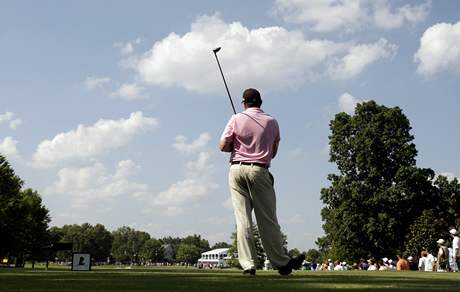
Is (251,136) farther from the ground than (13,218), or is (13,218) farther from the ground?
(13,218)

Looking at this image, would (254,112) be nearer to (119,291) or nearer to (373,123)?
(119,291)

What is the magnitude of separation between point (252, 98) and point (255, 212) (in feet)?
5.81

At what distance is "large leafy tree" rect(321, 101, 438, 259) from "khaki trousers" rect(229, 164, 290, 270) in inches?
2063

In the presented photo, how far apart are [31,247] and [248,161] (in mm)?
78545

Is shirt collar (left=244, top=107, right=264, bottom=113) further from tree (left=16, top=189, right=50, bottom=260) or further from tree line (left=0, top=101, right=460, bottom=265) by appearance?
tree (left=16, top=189, right=50, bottom=260)

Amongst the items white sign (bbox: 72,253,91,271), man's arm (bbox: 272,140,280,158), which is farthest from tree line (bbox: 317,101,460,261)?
man's arm (bbox: 272,140,280,158)

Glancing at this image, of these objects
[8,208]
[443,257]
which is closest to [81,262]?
[443,257]

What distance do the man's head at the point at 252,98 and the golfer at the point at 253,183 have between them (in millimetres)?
140

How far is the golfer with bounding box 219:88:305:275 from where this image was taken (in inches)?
363

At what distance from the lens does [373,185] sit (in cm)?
6353

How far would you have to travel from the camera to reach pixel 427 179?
65.4 metres

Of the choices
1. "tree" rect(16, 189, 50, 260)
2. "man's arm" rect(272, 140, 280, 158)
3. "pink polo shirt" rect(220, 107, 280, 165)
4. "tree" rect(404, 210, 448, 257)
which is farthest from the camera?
"tree" rect(16, 189, 50, 260)

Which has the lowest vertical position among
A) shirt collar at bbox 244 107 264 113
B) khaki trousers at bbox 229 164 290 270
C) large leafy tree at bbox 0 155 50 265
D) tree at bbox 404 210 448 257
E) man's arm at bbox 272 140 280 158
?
khaki trousers at bbox 229 164 290 270

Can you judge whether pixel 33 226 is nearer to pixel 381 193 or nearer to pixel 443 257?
pixel 381 193
